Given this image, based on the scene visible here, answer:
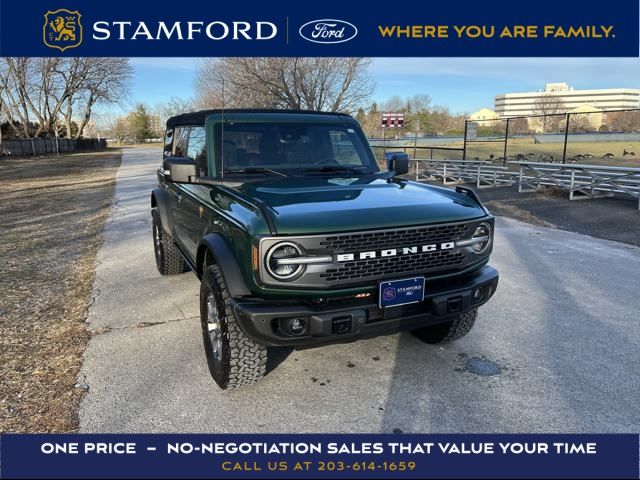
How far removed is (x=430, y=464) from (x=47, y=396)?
96.1 inches

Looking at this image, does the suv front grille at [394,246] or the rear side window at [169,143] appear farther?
the rear side window at [169,143]

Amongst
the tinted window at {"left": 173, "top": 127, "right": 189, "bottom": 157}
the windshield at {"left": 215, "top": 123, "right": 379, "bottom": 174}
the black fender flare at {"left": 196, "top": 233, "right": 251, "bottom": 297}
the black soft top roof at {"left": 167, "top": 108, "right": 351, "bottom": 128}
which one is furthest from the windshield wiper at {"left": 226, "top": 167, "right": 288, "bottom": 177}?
the tinted window at {"left": 173, "top": 127, "right": 189, "bottom": 157}

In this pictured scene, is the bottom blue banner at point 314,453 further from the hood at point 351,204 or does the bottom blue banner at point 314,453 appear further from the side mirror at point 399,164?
the side mirror at point 399,164

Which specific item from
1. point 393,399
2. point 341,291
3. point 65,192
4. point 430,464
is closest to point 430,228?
point 341,291

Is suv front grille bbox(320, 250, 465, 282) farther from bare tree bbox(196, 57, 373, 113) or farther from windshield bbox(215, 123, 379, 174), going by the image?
bare tree bbox(196, 57, 373, 113)

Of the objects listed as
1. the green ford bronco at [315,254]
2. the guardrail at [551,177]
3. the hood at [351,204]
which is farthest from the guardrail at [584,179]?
the green ford bronco at [315,254]

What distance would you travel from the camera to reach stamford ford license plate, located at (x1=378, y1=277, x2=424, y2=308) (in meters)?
2.89

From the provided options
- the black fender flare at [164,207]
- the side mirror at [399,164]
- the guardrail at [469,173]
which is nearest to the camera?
the side mirror at [399,164]

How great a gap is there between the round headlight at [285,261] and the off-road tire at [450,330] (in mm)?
1538

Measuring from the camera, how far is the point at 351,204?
306cm

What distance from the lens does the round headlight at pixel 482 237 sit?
10.8ft

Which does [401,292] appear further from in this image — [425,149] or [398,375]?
[425,149]

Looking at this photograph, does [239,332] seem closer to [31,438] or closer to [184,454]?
[184,454]

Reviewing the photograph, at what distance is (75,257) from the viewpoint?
22.8 feet
